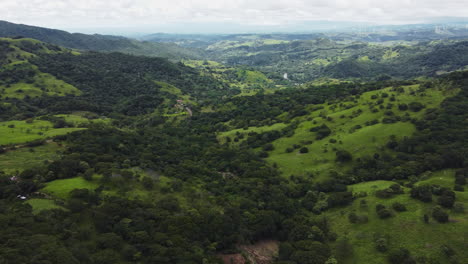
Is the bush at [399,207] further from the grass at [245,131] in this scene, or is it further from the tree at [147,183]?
the grass at [245,131]

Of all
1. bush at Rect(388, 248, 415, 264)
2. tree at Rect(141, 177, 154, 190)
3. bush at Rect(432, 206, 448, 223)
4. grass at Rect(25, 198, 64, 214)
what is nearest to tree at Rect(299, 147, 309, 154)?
bush at Rect(432, 206, 448, 223)

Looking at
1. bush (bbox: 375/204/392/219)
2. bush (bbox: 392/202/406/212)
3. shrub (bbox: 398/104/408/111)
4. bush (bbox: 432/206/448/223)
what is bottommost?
bush (bbox: 375/204/392/219)

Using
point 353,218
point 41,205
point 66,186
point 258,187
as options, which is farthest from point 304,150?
point 41,205

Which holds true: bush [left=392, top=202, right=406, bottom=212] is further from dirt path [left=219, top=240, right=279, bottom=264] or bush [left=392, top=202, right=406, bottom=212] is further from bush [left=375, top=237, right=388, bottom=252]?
dirt path [left=219, top=240, right=279, bottom=264]

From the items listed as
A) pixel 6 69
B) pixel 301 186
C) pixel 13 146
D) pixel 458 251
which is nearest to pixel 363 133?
pixel 301 186

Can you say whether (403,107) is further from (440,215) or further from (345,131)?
(440,215)

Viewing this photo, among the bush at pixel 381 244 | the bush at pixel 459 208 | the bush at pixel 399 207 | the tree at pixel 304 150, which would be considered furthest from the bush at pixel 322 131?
the bush at pixel 381 244
